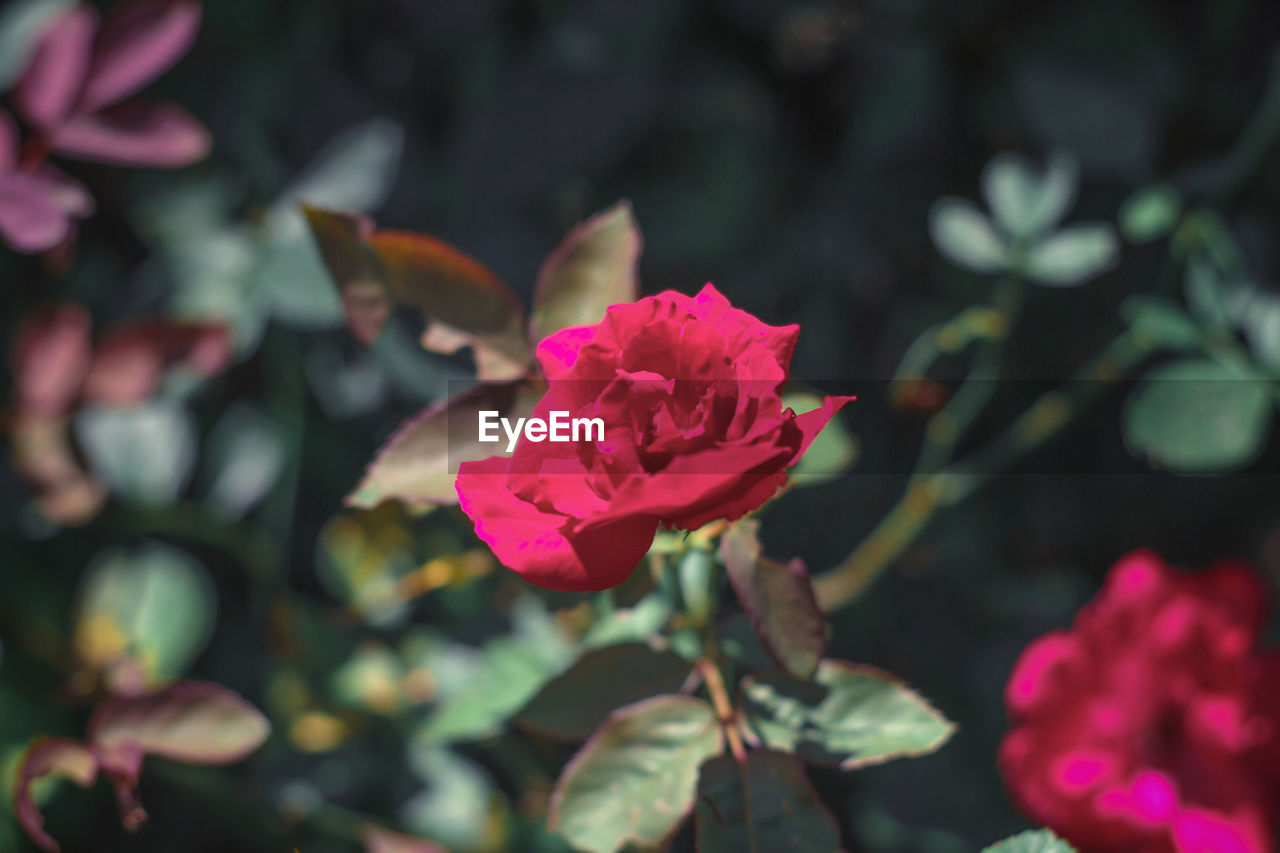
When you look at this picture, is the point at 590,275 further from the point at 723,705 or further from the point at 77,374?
the point at 77,374

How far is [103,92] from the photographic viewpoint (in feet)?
2.16

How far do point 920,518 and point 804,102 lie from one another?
42 centimetres

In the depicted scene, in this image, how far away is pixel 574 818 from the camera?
0.40m

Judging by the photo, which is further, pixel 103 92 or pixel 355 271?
pixel 103 92

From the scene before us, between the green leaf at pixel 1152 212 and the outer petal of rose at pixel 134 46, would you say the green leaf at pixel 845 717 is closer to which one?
the green leaf at pixel 1152 212

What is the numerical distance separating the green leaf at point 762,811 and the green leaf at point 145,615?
492mm

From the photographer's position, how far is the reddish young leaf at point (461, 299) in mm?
431

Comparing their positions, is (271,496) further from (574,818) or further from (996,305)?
(996,305)

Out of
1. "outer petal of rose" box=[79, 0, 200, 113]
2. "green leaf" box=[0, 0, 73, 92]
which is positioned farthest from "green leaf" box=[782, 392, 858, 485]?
"green leaf" box=[0, 0, 73, 92]

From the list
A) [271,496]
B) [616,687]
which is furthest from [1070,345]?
[271,496]

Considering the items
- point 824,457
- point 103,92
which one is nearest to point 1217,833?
point 824,457

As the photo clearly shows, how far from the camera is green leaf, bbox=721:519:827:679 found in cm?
37

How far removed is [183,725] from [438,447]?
0.27m

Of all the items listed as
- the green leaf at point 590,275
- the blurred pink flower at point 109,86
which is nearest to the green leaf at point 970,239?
the green leaf at point 590,275
